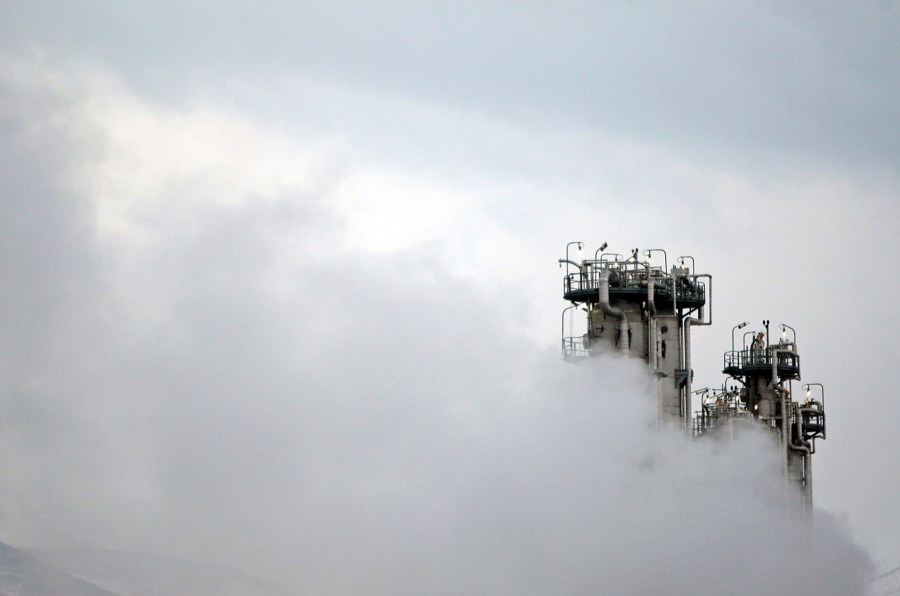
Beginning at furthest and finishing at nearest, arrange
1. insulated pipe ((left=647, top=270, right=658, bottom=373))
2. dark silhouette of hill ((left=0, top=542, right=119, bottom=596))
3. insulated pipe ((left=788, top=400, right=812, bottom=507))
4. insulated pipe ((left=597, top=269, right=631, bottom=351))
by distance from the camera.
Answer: insulated pipe ((left=788, top=400, right=812, bottom=507))
insulated pipe ((left=647, top=270, right=658, bottom=373))
insulated pipe ((left=597, top=269, right=631, bottom=351))
dark silhouette of hill ((left=0, top=542, right=119, bottom=596))

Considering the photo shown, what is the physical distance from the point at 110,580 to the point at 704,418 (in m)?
43.6

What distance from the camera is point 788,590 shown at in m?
117

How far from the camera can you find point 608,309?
109688 mm

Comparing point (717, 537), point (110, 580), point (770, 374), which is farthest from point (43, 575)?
point (770, 374)

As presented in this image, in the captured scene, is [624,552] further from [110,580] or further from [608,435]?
[110,580]

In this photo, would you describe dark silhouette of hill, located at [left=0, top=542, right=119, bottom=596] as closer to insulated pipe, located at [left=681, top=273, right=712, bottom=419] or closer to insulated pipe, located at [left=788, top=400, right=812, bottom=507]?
insulated pipe, located at [left=681, top=273, right=712, bottom=419]

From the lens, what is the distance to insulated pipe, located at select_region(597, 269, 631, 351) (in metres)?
109

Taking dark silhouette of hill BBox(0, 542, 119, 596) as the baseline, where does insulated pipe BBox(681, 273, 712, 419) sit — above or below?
above

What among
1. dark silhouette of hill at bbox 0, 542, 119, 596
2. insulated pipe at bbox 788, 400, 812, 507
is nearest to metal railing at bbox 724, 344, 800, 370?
insulated pipe at bbox 788, 400, 812, 507

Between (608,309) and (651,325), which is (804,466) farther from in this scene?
(608,309)

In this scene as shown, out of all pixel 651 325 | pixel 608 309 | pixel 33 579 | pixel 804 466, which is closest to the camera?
pixel 33 579

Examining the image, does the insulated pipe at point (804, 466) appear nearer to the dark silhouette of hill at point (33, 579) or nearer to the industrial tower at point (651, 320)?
the industrial tower at point (651, 320)

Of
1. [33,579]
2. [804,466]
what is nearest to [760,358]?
[804,466]

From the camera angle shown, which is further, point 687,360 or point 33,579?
point 687,360
